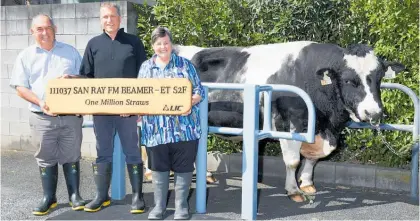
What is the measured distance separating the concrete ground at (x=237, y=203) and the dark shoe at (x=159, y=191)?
102 mm

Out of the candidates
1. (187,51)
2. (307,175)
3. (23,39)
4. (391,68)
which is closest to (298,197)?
(307,175)

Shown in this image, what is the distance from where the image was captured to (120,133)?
3.98m

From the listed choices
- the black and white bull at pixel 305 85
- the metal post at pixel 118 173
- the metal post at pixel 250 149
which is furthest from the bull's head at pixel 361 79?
the metal post at pixel 118 173

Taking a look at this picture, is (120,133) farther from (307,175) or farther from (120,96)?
(307,175)

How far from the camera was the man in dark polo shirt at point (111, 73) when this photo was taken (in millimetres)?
3824

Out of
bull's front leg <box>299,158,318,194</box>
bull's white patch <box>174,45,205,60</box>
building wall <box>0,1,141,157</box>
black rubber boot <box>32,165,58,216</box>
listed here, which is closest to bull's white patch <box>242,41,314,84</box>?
bull's white patch <box>174,45,205,60</box>

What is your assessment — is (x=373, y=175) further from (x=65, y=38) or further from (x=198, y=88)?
(x=65, y=38)

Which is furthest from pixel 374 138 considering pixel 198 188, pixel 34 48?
pixel 34 48

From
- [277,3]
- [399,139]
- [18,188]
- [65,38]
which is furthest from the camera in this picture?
[65,38]

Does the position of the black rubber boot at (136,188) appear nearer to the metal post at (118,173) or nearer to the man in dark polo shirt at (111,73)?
the man in dark polo shirt at (111,73)

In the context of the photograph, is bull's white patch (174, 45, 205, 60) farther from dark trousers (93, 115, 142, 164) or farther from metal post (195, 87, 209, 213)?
dark trousers (93, 115, 142, 164)

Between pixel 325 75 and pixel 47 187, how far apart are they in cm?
245

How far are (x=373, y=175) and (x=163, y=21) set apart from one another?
3.12 m

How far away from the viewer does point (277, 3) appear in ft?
20.3
